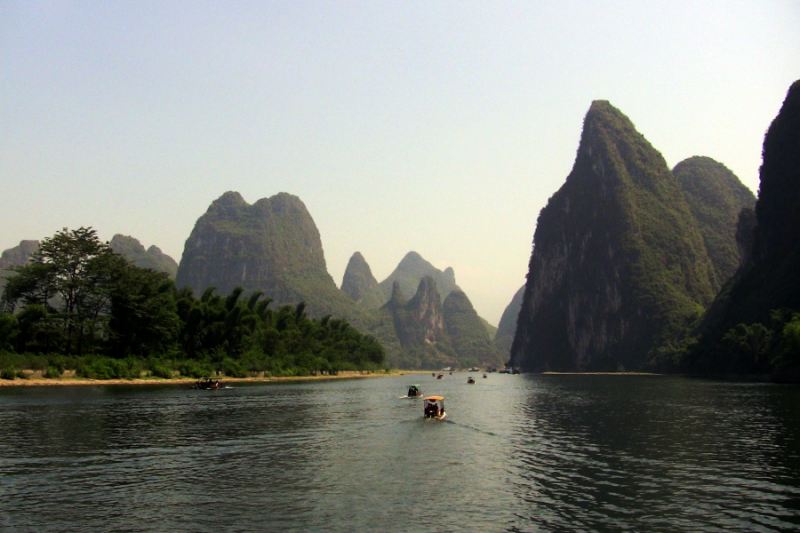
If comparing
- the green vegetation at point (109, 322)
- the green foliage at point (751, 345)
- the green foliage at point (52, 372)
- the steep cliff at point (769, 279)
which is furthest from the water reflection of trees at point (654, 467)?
the green foliage at point (751, 345)

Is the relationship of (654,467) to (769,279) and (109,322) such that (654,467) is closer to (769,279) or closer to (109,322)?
(109,322)

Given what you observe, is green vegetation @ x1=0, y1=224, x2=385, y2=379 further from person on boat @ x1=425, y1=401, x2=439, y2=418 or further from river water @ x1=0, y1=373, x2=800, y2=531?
person on boat @ x1=425, y1=401, x2=439, y2=418

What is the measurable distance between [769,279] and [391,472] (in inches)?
6494

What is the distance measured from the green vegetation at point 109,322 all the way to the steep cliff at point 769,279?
108030 millimetres

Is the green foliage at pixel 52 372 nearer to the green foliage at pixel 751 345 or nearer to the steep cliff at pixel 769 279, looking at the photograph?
the steep cliff at pixel 769 279

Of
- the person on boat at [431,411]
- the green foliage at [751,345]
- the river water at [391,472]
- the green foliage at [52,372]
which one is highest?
the green foliage at [751,345]

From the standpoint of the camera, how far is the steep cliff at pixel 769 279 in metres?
142

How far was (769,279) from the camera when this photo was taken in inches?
6609

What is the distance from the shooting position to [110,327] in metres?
119

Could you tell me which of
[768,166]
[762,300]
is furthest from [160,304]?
[768,166]

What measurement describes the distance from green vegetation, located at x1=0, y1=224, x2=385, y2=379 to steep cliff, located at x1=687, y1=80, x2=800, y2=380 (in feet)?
354

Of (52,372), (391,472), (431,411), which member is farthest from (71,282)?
(391,472)

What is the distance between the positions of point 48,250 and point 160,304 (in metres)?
22.0

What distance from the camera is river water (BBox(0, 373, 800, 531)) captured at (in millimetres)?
23453
